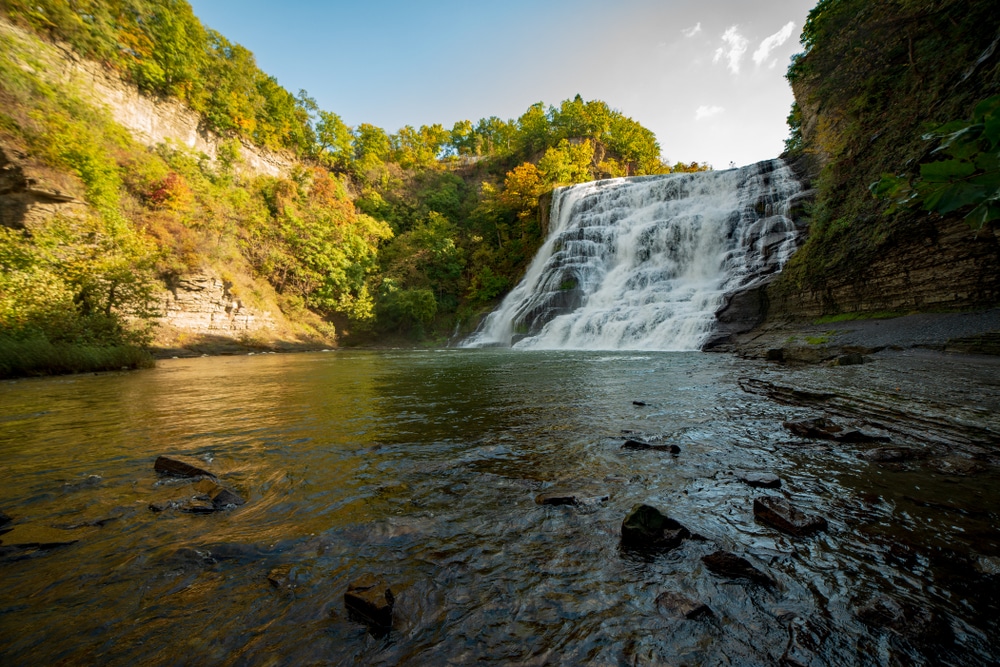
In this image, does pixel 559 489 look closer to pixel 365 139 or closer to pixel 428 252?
pixel 428 252

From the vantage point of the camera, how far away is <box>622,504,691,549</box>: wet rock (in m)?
1.61

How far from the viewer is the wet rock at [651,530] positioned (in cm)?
161

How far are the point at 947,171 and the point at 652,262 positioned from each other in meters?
18.8

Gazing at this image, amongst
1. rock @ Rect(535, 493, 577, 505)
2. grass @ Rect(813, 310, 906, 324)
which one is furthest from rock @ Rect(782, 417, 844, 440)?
grass @ Rect(813, 310, 906, 324)

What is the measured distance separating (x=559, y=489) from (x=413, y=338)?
25395 mm

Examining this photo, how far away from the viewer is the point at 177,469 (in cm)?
246

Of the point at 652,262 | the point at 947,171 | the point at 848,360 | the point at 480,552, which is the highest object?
the point at 652,262

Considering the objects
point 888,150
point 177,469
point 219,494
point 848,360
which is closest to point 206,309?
point 177,469

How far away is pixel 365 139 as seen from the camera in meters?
40.4

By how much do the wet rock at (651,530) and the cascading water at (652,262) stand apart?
12.1 metres

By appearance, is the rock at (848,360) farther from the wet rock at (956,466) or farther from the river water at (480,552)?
the wet rock at (956,466)

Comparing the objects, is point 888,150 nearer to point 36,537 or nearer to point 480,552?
point 480,552

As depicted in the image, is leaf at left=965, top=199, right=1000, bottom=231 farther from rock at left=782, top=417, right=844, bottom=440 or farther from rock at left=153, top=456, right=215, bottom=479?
rock at left=153, top=456, right=215, bottom=479

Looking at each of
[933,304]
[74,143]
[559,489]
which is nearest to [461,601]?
[559,489]
